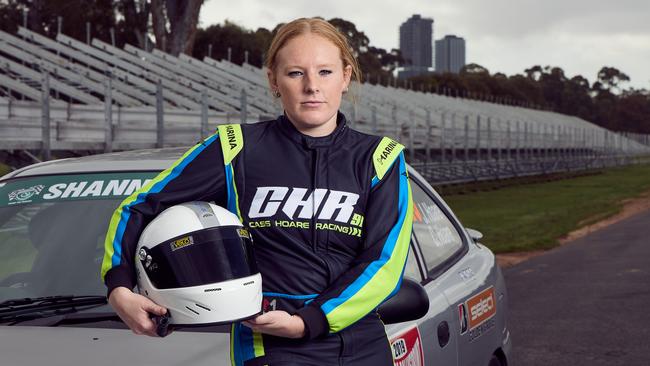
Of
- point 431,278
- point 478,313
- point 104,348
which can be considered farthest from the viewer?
point 478,313

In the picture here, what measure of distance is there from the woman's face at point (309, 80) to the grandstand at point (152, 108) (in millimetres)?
213

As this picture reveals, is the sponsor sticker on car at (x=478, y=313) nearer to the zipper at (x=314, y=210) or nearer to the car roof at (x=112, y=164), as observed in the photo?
the car roof at (x=112, y=164)

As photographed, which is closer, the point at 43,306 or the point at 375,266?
the point at 375,266

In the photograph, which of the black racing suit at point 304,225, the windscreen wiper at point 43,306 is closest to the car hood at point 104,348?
the windscreen wiper at point 43,306

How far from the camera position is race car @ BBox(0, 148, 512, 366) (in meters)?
2.83

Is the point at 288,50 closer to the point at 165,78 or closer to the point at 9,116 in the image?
the point at 9,116

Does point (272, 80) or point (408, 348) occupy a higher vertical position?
point (272, 80)

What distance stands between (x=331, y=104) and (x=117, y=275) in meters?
0.64

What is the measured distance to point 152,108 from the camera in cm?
1952

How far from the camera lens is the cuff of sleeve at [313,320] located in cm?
221

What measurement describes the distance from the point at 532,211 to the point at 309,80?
69.4 feet

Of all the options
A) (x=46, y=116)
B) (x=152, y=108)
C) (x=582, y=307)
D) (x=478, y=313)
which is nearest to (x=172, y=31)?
(x=152, y=108)

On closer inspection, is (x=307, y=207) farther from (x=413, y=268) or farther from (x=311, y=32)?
(x=413, y=268)

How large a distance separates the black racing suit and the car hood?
45 centimetres
